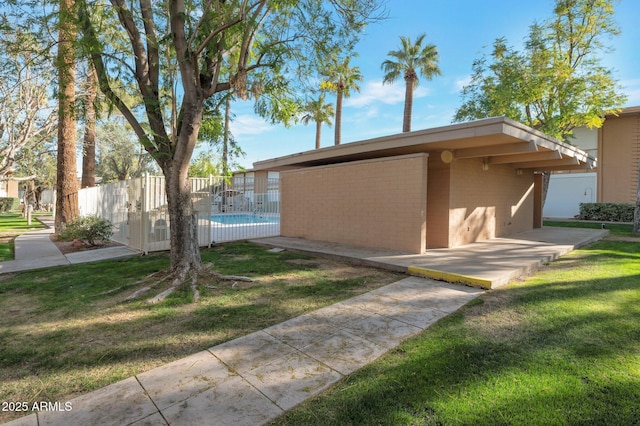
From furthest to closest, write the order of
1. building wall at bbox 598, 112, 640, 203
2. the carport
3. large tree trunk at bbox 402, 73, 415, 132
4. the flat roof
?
large tree trunk at bbox 402, 73, 415, 132 → building wall at bbox 598, 112, 640, 203 → the carport → the flat roof

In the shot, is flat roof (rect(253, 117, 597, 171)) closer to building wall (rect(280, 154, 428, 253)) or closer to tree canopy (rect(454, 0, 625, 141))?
building wall (rect(280, 154, 428, 253))

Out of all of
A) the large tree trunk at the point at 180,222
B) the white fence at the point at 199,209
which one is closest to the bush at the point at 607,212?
the white fence at the point at 199,209

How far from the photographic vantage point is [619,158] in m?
18.8

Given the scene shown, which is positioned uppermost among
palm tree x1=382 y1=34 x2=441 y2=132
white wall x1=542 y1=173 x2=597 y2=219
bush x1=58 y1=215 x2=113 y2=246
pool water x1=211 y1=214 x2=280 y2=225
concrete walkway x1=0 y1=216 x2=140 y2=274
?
palm tree x1=382 y1=34 x2=441 y2=132

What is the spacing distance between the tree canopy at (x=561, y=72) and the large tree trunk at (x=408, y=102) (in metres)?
5.71

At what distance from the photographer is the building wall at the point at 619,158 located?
18.4 metres

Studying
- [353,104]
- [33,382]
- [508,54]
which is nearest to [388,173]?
[33,382]

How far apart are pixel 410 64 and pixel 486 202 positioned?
44.0ft

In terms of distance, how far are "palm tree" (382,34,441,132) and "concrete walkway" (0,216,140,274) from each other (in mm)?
16732

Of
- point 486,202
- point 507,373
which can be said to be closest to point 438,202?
point 486,202

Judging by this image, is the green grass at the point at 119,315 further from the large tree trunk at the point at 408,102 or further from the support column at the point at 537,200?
the large tree trunk at the point at 408,102

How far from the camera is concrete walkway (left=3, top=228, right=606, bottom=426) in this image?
2283 mm

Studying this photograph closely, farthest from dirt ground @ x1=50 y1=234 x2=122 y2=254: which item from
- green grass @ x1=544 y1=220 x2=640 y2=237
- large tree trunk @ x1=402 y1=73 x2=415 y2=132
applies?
green grass @ x1=544 y1=220 x2=640 y2=237

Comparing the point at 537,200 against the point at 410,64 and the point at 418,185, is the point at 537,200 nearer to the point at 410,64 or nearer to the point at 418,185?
the point at 418,185
